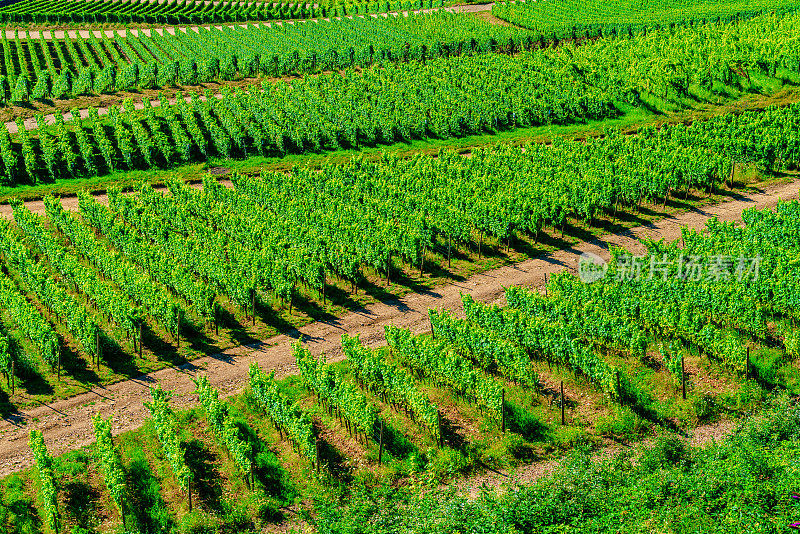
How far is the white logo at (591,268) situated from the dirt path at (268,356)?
0.60 meters

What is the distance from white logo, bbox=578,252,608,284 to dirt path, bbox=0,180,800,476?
23.4 inches

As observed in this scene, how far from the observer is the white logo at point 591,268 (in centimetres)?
4634

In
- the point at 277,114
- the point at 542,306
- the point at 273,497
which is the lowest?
the point at 273,497

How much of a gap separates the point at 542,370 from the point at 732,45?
7029 centimetres

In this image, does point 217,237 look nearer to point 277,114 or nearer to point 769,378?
point 277,114

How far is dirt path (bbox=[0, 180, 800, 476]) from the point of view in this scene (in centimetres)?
3628

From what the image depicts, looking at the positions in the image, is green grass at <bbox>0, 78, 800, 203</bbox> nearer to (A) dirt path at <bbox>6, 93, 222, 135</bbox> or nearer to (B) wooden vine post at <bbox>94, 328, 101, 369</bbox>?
(A) dirt path at <bbox>6, 93, 222, 135</bbox>

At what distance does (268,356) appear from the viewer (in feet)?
138

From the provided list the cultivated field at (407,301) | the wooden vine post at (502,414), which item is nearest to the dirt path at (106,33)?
the cultivated field at (407,301)

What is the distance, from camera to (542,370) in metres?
39.1

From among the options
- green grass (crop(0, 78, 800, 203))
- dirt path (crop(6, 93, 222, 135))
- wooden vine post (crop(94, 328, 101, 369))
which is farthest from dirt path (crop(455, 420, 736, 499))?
dirt path (crop(6, 93, 222, 135))

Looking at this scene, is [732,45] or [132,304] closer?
[132,304]

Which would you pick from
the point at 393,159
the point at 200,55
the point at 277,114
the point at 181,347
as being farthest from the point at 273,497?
the point at 200,55

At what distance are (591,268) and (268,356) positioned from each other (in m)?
21.2
